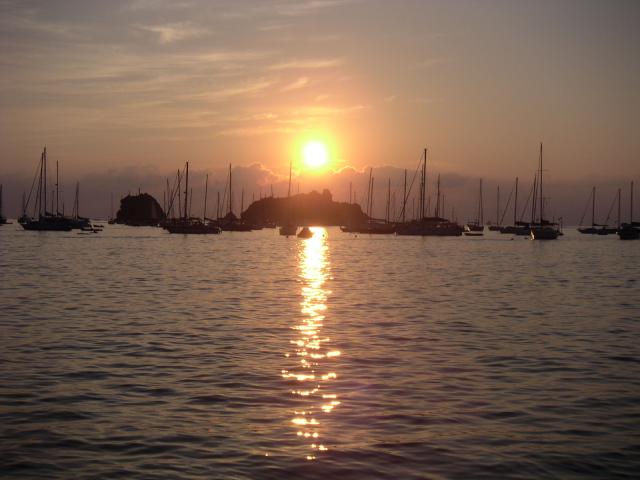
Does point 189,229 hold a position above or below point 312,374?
above

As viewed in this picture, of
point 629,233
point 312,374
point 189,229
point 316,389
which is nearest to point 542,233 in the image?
point 629,233

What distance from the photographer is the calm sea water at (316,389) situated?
36.3 ft

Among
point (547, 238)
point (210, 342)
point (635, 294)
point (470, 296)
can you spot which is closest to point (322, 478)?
point (210, 342)

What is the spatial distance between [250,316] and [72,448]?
59.0ft

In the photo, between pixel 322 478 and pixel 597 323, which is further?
pixel 597 323

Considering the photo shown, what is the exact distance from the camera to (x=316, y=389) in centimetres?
1591

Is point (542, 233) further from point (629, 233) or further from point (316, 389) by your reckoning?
point (316, 389)

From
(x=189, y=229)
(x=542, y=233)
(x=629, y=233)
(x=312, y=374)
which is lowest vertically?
(x=312, y=374)

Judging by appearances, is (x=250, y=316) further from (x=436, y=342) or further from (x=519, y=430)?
(x=519, y=430)

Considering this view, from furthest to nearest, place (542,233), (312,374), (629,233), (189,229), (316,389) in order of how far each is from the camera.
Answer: (629,233) → (189,229) → (542,233) → (312,374) → (316,389)

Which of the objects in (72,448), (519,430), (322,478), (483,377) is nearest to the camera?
(322,478)

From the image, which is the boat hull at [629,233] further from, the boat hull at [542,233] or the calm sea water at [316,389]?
the calm sea water at [316,389]

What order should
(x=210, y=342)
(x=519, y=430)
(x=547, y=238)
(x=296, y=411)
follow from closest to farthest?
(x=519, y=430) < (x=296, y=411) < (x=210, y=342) < (x=547, y=238)

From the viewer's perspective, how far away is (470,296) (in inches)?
1569
